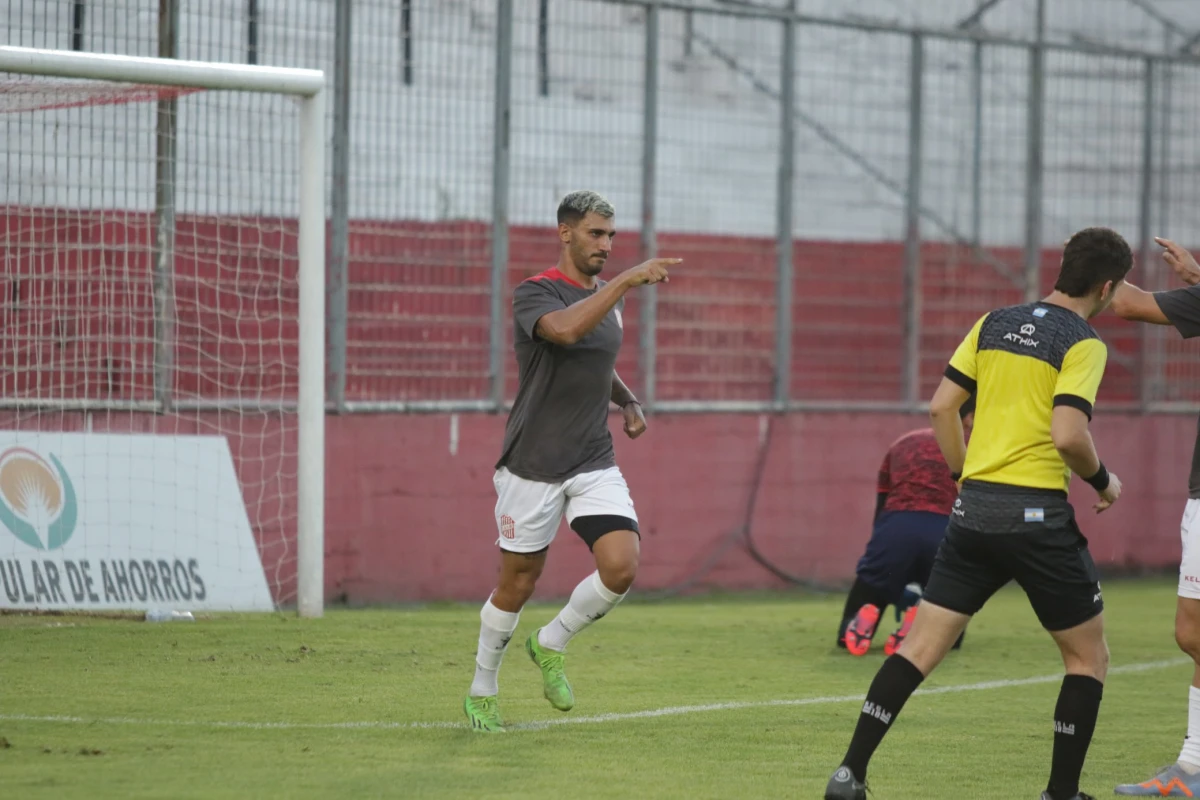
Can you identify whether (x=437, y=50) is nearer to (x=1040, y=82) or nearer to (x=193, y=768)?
(x=1040, y=82)

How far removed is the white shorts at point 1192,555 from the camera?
644cm

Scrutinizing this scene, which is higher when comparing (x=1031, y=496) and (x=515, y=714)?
(x=1031, y=496)

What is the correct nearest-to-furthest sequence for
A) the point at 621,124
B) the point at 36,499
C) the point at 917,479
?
the point at 917,479
the point at 36,499
the point at 621,124

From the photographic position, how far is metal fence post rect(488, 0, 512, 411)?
1370cm

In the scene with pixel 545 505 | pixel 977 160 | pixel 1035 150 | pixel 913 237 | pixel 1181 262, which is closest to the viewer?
pixel 1181 262

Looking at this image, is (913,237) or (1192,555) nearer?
(1192,555)

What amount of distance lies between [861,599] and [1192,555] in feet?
12.7

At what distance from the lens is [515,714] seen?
764cm

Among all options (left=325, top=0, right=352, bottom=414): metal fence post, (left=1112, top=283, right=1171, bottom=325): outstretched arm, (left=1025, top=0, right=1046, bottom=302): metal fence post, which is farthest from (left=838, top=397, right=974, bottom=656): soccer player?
(left=1025, top=0, right=1046, bottom=302): metal fence post

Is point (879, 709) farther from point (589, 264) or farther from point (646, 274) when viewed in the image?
point (589, 264)

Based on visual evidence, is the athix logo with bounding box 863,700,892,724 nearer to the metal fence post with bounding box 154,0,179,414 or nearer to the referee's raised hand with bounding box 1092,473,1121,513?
the referee's raised hand with bounding box 1092,473,1121,513

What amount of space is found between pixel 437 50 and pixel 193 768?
8.45 meters

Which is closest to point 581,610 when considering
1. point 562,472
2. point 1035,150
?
point 562,472

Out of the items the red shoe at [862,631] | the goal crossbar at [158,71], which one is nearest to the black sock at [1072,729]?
the red shoe at [862,631]
